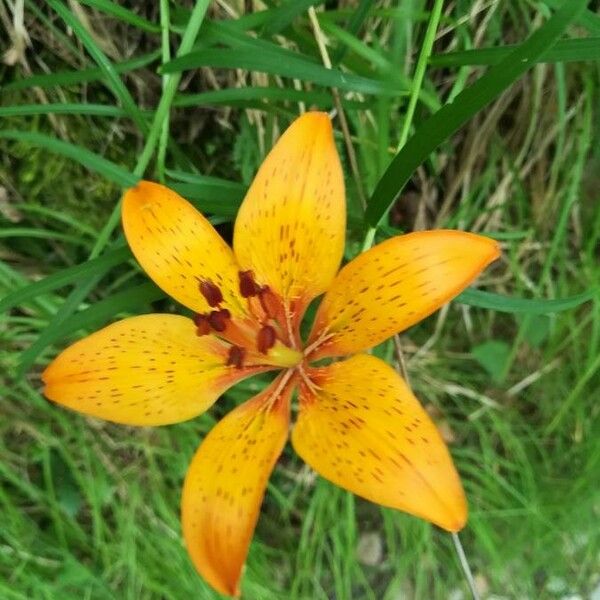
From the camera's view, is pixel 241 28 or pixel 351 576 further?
pixel 351 576

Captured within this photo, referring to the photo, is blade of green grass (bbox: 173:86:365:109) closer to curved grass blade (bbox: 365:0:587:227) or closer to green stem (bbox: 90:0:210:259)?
green stem (bbox: 90:0:210:259)

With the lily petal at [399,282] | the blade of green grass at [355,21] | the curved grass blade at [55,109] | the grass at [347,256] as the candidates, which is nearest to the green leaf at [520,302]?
the grass at [347,256]

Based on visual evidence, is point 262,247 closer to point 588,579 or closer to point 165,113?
point 165,113

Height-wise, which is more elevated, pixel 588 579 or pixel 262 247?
pixel 262 247

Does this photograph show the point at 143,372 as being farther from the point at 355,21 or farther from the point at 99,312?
the point at 355,21

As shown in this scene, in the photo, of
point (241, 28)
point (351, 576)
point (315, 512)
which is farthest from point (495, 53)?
point (351, 576)

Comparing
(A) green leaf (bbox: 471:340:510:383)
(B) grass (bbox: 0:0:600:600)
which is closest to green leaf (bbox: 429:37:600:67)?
(B) grass (bbox: 0:0:600:600)
